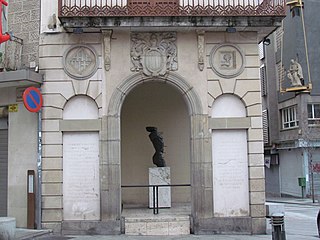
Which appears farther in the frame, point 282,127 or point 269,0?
point 282,127

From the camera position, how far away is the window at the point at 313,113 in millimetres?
30297

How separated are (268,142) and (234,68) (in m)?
23.7

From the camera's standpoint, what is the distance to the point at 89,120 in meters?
12.7

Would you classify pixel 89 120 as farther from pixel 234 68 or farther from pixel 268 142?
pixel 268 142

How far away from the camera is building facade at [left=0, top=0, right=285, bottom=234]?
40.5 feet

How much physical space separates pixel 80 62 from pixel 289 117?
23.0 m

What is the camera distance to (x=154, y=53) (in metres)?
12.8

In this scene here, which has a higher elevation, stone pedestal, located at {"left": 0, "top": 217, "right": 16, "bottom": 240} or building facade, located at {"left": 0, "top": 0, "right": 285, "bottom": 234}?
building facade, located at {"left": 0, "top": 0, "right": 285, "bottom": 234}


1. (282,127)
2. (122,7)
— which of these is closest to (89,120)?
(122,7)

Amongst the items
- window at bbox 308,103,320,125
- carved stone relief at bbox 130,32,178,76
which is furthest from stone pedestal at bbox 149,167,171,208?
window at bbox 308,103,320,125

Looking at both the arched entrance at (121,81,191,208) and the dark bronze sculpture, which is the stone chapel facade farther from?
the arched entrance at (121,81,191,208)

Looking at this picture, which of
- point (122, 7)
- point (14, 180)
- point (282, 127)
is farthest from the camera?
point (282, 127)

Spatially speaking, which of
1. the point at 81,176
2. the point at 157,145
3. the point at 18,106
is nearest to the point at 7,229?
the point at 81,176

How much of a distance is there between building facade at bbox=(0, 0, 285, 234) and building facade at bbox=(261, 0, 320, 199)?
17456 mm
